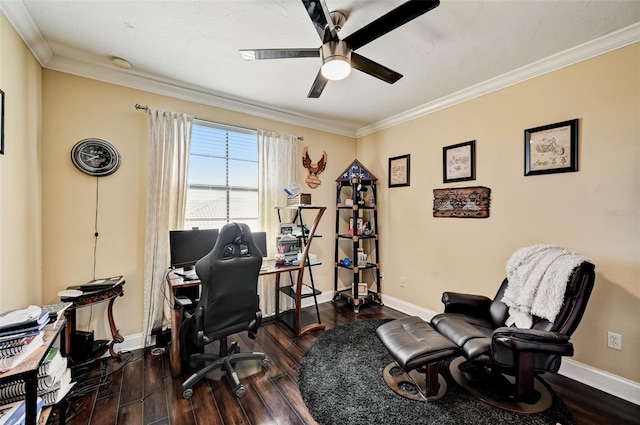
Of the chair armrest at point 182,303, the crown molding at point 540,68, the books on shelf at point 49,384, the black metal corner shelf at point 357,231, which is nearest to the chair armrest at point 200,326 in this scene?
the chair armrest at point 182,303

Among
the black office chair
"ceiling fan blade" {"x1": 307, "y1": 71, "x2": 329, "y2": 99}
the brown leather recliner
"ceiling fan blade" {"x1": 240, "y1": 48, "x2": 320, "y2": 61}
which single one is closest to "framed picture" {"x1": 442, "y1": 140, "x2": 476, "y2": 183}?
the brown leather recliner

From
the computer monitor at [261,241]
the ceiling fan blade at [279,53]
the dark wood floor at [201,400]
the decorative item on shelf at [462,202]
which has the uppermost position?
the ceiling fan blade at [279,53]

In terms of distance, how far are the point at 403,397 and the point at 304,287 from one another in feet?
6.15

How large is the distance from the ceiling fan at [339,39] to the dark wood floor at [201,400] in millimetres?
2306

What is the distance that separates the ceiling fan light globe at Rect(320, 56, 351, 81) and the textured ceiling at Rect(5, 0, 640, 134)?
1.28 feet

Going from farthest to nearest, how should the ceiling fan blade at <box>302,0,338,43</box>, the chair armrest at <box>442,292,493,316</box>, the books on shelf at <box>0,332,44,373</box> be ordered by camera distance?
the chair armrest at <box>442,292,493,316</box>, the ceiling fan blade at <box>302,0,338,43</box>, the books on shelf at <box>0,332,44,373</box>

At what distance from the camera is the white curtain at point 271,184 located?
329 centimetres

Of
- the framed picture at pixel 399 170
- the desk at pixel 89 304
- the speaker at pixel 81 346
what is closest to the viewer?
the desk at pixel 89 304

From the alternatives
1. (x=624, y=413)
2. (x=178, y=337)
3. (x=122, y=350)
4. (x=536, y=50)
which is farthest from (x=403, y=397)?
(x=536, y=50)

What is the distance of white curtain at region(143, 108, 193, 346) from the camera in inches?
101

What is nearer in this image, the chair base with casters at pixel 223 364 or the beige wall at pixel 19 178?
the beige wall at pixel 19 178

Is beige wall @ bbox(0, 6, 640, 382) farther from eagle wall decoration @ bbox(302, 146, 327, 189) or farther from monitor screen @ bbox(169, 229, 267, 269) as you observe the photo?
eagle wall decoration @ bbox(302, 146, 327, 189)

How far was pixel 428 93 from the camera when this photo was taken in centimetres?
296

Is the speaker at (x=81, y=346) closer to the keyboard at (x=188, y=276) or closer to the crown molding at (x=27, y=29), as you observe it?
the keyboard at (x=188, y=276)
